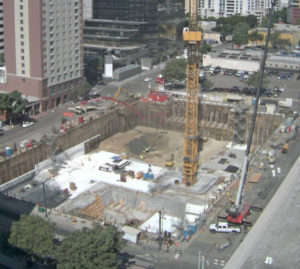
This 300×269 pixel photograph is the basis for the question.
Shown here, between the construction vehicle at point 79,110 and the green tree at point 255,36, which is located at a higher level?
the green tree at point 255,36

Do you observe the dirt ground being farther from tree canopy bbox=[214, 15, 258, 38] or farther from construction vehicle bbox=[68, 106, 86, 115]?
tree canopy bbox=[214, 15, 258, 38]

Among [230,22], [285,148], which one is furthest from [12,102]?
[230,22]

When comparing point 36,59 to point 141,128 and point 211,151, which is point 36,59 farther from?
point 211,151

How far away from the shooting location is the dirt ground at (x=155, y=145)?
4822cm

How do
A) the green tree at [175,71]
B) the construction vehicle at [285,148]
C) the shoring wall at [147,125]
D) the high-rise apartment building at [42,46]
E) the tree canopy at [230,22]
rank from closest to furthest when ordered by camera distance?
the shoring wall at [147,125] < the construction vehicle at [285,148] < the high-rise apartment building at [42,46] < the green tree at [175,71] < the tree canopy at [230,22]

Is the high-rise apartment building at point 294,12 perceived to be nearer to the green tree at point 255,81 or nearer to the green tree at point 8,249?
the green tree at point 255,81

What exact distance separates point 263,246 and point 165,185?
12666 mm

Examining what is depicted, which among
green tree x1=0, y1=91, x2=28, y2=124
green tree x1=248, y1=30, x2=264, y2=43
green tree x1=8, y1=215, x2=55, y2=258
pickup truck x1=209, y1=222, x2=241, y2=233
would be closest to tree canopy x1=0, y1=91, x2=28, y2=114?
green tree x1=0, y1=91, x2=28, y2=124

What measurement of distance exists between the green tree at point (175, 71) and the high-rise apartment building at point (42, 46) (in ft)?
43.0

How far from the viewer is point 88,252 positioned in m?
24.7

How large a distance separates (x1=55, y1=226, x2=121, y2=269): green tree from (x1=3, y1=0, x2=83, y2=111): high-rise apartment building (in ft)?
110

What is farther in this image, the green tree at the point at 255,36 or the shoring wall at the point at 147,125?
the green tree at the point at 255,36

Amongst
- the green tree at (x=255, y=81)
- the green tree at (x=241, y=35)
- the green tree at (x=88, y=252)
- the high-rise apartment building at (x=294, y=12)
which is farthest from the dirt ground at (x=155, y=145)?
the high-rise apartment building at (x=294, y=12)

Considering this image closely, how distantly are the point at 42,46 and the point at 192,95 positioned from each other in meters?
20.9
